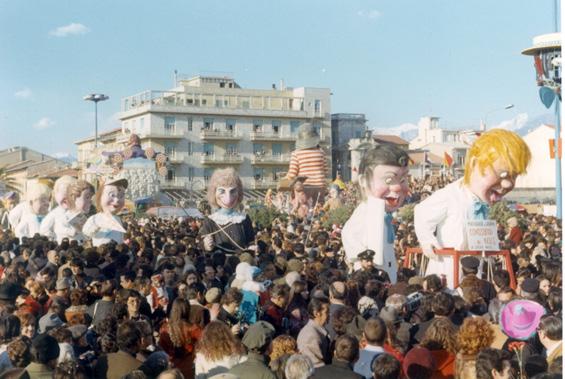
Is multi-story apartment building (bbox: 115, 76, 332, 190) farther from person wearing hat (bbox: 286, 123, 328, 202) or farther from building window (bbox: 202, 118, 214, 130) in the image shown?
person wearing hat (bbox: 286, 123, 328, 202)

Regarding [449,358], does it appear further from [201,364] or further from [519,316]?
[201,364]

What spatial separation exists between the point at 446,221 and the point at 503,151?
46.2 inches

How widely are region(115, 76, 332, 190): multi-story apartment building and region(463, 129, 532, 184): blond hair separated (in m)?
6.59

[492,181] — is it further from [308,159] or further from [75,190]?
[75,190]

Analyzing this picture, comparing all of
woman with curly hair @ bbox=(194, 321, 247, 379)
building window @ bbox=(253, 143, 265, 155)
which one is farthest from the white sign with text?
building window @ bbox=(253, 143, 265, 155)

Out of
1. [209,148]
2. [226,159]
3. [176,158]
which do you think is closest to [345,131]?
[226,159]

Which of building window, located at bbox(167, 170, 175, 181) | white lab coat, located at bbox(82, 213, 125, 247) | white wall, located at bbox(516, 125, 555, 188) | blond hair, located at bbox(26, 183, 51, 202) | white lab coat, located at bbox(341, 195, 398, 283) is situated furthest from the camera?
white wall, located at bbox(516, 125, 555, 188)

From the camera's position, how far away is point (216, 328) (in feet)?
18.1

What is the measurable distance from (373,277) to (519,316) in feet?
8.18

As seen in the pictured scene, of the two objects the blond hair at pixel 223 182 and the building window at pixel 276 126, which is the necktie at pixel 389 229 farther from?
the building window at pixel 276 126

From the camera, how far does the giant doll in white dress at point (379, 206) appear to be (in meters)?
11.3

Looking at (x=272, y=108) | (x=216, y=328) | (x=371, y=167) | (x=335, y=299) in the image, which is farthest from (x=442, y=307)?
(x=272, y=108)

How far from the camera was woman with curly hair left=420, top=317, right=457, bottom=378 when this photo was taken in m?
5.40

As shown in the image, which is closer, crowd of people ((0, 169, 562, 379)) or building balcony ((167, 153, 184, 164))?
crowd of people ((0, 169, 562, 379))
